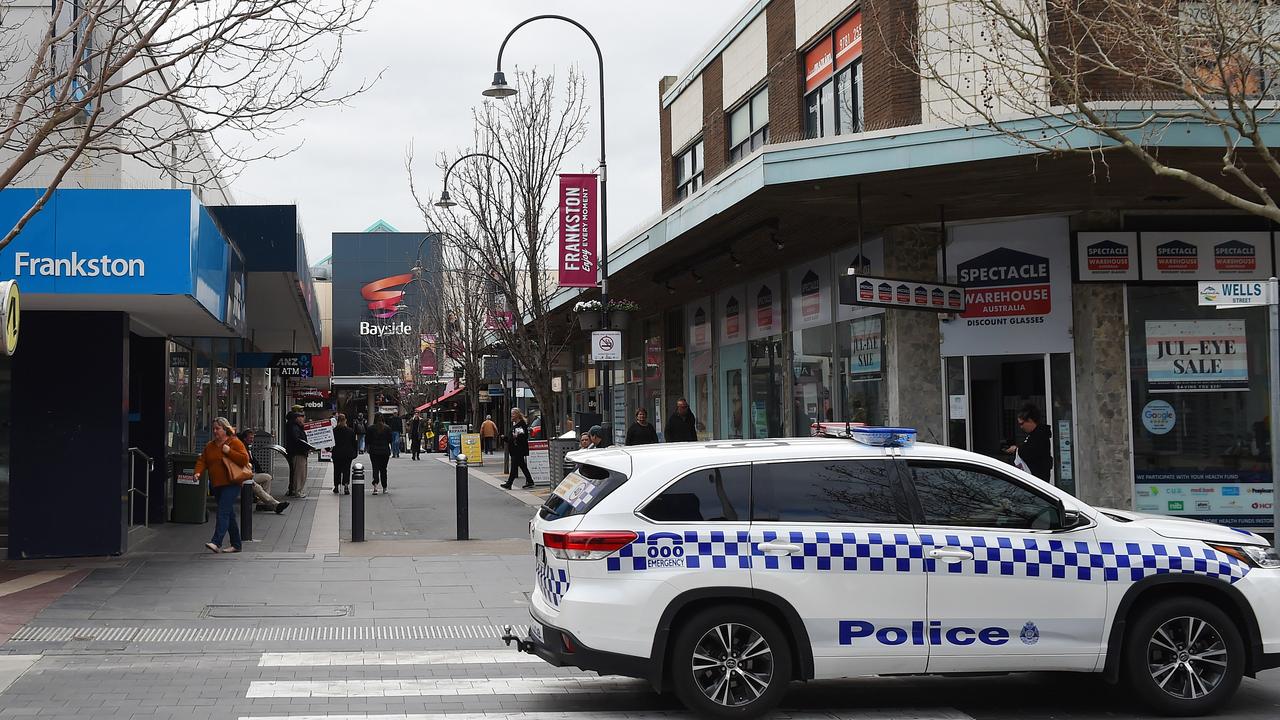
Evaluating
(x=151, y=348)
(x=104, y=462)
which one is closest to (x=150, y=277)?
(x=104, y=462)

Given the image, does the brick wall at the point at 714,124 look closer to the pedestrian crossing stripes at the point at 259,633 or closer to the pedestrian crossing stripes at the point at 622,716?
the pedestrian crossing stripes at the point at 259,633

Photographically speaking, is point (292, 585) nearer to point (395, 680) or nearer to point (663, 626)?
point (395, 680)

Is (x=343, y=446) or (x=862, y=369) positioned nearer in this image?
(x=862, y=369)

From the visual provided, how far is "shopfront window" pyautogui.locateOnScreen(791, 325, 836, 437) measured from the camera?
1864 cm

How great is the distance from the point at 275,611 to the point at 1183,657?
7.53 meters

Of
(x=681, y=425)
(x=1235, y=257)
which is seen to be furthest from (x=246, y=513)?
(x=1235, y=257)

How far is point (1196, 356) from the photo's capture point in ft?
50.6

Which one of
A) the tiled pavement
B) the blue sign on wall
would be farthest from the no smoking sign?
the blue sign on wall

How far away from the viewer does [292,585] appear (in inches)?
481

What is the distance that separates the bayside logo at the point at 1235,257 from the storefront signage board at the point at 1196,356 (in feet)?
2.28

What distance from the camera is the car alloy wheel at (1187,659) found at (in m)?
6.96

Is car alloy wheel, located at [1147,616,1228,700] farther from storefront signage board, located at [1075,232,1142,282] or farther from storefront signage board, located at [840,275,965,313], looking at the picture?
storefront signage board, located at [1075,232,1142,282]

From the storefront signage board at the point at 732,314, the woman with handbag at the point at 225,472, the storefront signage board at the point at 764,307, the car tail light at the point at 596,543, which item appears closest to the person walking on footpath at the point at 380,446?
the storefront signage board at the point at 732,314

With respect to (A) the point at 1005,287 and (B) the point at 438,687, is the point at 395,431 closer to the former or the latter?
(A) the point at 1005,287
